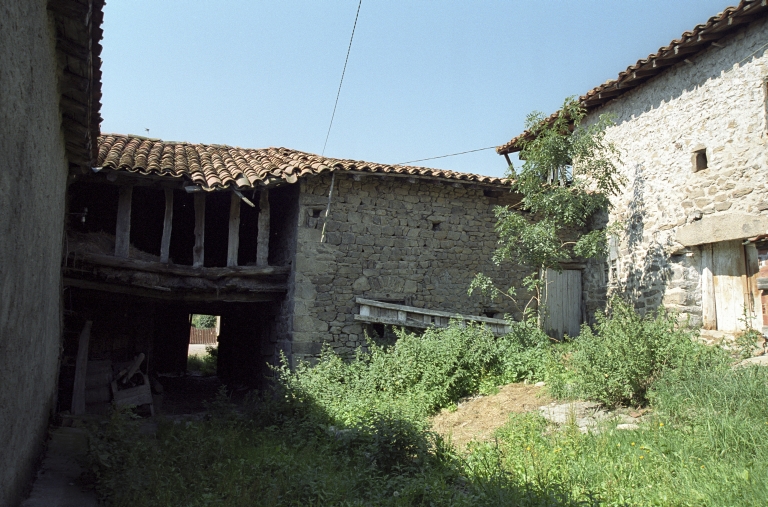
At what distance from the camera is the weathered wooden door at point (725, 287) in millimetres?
8180

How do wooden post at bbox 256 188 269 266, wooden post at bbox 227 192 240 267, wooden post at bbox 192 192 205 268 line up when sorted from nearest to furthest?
wooden post at bbox 192 192 205 268 < wooden post at bbox 227 192 240 267 < wooden post at bbox 256 188 269 266

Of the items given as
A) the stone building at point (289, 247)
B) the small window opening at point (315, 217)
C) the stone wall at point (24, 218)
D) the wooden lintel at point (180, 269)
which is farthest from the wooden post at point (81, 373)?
the small window opening at point (315, 217)

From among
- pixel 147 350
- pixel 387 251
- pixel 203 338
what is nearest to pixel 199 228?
pixel 387 251

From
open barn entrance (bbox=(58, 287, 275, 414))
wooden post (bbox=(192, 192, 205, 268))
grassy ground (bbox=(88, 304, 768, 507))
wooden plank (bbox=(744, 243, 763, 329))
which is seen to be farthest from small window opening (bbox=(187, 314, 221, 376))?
wooden plank (bbox=(744, 243, 763, 329))

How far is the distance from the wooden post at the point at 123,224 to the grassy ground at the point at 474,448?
9.27 ft

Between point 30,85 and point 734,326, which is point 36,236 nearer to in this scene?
point 30,85

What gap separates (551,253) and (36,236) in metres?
7.66

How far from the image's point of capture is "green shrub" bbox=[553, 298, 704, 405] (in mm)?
6613

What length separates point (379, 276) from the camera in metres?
9.98

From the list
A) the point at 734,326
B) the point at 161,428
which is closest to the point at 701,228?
the point at 734,326

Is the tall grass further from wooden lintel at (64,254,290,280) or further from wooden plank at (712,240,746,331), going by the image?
wooden lintel at (64,254,290,280)

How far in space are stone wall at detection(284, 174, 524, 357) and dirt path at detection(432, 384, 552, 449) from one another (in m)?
2.35

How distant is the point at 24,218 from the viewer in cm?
392

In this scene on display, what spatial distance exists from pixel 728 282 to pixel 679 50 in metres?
3.64
